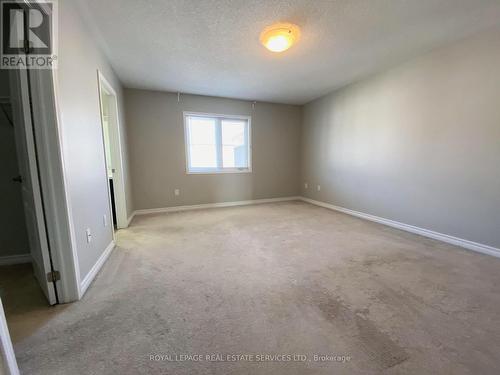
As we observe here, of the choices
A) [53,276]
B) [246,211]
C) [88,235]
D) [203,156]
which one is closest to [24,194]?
[88,235]

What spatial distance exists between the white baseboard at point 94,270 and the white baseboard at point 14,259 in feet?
2.64

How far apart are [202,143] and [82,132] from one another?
2.76 meters

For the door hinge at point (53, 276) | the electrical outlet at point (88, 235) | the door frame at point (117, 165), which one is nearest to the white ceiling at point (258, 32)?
the door frame at point (117, 165)

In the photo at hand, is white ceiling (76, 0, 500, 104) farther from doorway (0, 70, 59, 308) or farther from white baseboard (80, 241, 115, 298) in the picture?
white baseboard (80, 241, 115, 298)

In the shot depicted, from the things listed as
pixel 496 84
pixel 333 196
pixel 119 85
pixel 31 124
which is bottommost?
pixel 333 196

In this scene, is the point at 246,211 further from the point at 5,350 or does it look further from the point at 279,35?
the point at 5,350

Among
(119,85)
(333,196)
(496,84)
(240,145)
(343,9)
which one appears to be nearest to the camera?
(343,9)

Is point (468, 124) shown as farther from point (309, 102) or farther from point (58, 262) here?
point (58, 262)

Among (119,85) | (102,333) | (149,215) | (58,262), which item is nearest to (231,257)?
(102,333)

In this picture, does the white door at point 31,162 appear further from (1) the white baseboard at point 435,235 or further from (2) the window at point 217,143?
(1) the white baseboard at point 435,235

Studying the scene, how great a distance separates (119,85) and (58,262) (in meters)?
3.17

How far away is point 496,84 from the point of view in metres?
2.23

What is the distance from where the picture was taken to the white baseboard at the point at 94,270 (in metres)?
1.72

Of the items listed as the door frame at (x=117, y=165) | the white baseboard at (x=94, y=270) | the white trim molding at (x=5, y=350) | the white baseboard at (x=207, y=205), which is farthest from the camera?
the white baseboard at (x=207, y=205)
